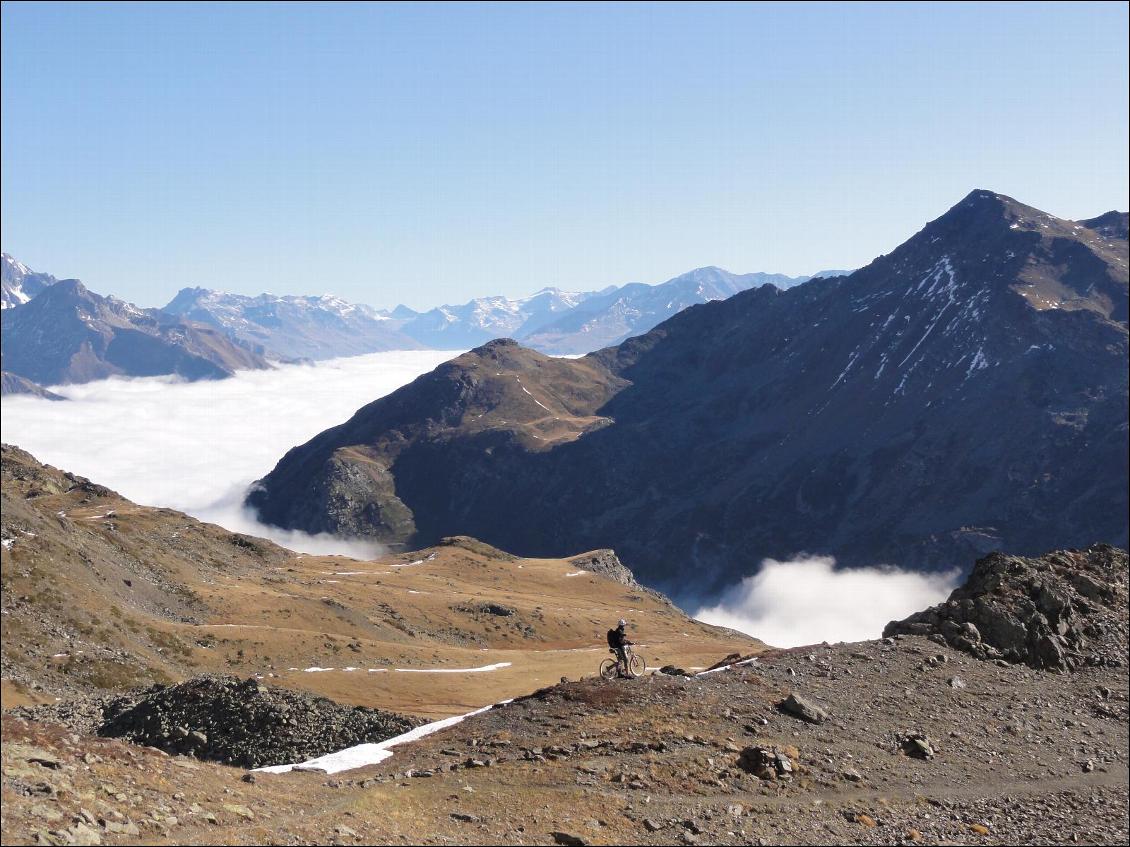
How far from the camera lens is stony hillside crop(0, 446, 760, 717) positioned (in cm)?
8050

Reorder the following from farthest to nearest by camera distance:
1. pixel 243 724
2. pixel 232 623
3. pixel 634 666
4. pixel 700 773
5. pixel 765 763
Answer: pixel 232 623, pixel 634 666, pixel 243 724, pixel 765 763, pixel 700 773

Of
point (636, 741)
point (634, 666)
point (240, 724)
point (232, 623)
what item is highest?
point (636, 741)

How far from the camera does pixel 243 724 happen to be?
153ft

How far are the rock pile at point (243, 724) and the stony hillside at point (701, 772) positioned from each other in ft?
18.8

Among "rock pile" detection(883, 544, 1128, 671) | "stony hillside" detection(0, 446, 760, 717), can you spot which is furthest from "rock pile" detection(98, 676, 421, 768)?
"rock pile" detection(883, 544, 1128, 671)

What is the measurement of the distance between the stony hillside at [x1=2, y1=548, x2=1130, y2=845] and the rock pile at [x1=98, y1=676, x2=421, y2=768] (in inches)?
226

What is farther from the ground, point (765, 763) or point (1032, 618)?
point (765, 763)

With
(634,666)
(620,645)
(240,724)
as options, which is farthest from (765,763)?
(240,724)

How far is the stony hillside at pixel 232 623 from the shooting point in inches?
3169

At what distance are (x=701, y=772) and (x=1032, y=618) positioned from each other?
121 ft

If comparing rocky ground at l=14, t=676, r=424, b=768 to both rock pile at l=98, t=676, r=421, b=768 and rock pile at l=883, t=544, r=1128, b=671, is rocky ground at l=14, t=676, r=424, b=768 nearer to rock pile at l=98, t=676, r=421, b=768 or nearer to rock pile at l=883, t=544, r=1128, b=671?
rock pile at l=98, t=676, r=421, b=768

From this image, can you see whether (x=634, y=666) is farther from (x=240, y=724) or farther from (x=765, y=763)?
(x=240, y=724)

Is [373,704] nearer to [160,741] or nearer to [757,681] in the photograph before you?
[160,741]

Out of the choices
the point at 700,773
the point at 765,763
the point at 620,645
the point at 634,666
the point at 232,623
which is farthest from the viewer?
the point at 232,623
